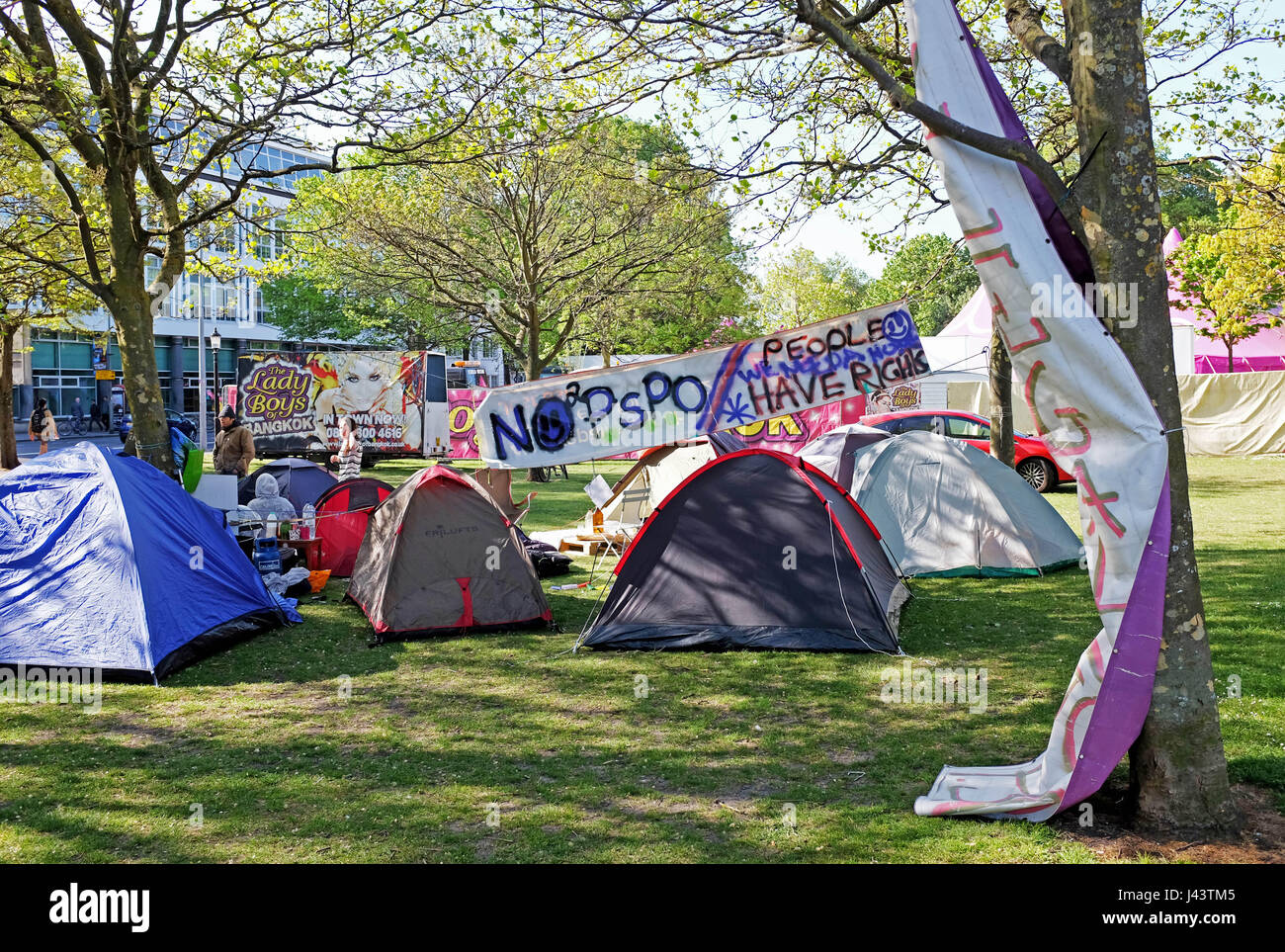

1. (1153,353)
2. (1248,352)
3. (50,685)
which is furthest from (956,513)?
(1248,352)

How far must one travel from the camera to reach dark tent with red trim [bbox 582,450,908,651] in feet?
26.5

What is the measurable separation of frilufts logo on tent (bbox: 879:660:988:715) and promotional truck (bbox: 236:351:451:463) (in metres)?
21.4

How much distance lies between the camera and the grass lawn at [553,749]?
4.68 metres

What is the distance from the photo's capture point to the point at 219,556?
28.0 ft

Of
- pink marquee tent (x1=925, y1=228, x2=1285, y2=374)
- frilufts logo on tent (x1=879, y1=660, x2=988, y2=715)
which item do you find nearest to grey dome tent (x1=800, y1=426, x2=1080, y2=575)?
frilufts logo on tent (x1=879, y1=660, x2=988, y2=715)

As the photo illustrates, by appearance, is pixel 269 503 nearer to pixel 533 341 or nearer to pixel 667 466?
pixel 667 466

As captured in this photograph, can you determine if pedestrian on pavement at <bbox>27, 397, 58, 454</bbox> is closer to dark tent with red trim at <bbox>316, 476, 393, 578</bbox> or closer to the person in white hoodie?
the person in white hoodie

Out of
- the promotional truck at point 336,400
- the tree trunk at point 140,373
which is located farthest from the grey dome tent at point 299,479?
the promotional truck at point 336,400

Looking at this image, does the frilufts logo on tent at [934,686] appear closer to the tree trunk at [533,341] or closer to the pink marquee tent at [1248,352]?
the tree trunk at [533,341]

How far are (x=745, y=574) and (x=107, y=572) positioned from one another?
16.6ft

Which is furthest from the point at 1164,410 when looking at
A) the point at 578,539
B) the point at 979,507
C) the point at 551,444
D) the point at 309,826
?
the point at 578,539

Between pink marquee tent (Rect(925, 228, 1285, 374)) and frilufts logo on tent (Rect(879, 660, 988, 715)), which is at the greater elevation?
pink marquee tent (Rect(925, 228, 1285, 374))

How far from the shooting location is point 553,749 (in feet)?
19.7

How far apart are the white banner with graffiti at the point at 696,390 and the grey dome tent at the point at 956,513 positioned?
465 centimetres
